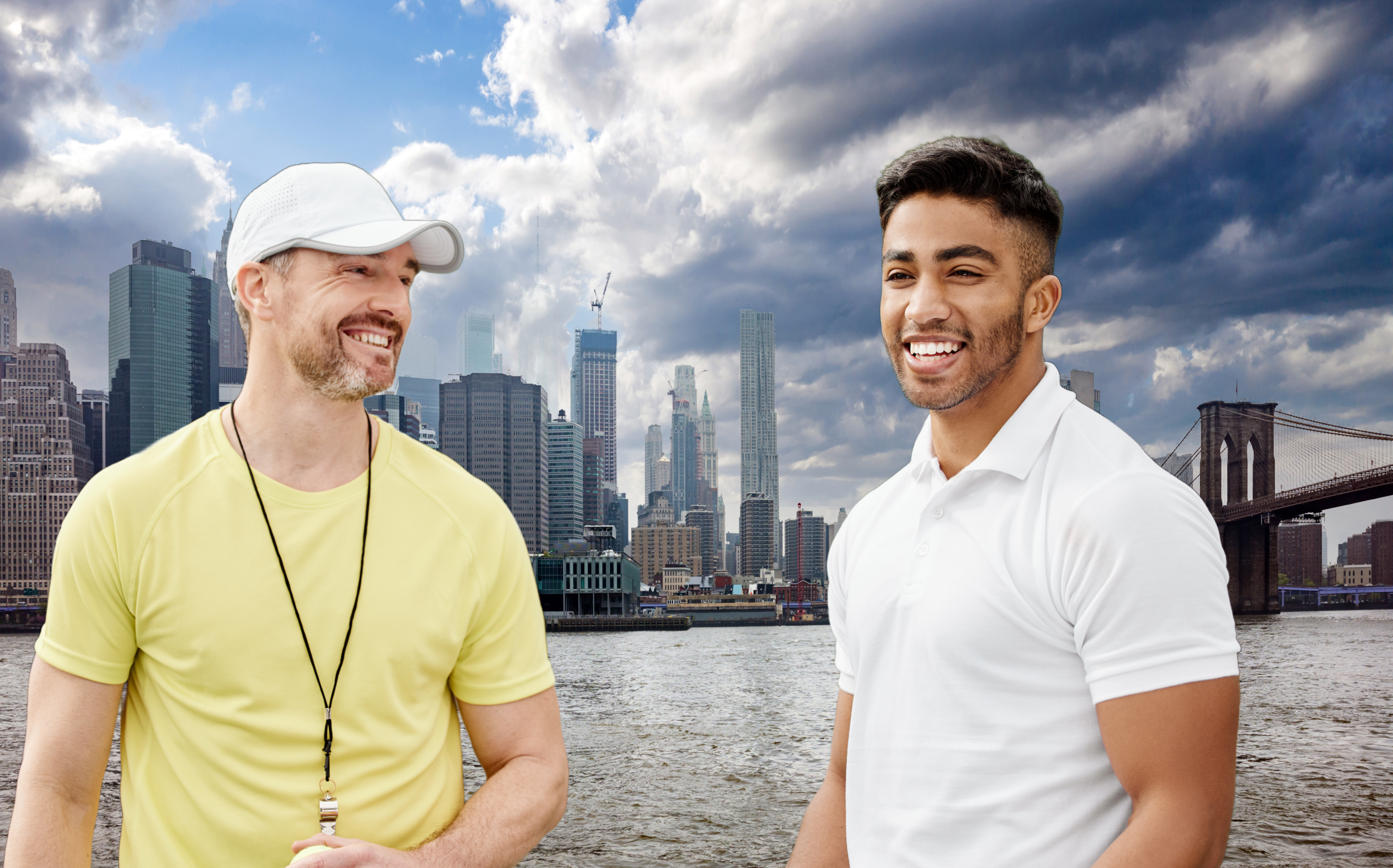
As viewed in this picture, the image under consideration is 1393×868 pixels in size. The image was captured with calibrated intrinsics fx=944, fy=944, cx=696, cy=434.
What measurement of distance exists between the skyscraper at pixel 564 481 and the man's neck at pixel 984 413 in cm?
14781

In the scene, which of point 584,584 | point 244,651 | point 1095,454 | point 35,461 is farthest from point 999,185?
point 35,461

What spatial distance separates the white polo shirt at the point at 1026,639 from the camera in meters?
1.30

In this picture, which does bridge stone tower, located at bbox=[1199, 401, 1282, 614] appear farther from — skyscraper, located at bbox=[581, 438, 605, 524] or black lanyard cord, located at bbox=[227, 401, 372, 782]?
skyscraper, located at bbox=[581, 438, 605, 524]

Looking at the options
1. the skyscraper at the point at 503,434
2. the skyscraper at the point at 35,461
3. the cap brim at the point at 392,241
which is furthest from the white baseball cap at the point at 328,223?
the skyscraper at the point at 503,434

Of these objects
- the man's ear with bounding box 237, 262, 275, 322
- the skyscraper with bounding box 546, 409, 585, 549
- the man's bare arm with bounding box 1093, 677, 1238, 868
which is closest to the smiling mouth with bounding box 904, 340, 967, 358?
the man's bare arm with bounding box 1093, 677, 1238, 868

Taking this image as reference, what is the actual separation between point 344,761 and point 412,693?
0.16 m

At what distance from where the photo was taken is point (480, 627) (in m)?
1.90

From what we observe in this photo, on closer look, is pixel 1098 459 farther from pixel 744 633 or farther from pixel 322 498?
pixel 744 633

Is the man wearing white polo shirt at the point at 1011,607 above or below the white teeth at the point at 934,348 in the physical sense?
below

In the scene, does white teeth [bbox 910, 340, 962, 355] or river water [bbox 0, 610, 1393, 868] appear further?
river water [bbox 0, 610, 1393, 868]

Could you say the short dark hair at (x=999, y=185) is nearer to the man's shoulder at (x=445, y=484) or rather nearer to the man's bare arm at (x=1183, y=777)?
the man's bare arm at (x=1183, y=777)

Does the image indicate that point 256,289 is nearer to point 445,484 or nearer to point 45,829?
point 445,484

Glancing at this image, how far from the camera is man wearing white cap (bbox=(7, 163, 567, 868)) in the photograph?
65.7 inches

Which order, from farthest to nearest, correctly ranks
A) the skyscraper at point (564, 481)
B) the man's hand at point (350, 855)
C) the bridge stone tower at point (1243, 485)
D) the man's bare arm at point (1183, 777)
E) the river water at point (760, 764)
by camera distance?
the skyscraper at point (564, 481) → the bridge stone tower at point (1243, 485) → the river water at point (760, 764) → the man's hand at point (350, 855) → the man's bare arm at point (1183, 777)
